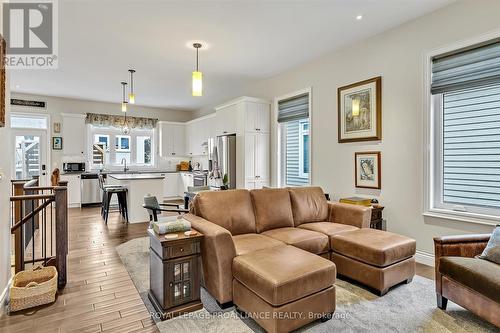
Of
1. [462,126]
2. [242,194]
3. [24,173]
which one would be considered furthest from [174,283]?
[24,173]

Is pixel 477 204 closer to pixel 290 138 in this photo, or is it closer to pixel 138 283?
pixel 290 138

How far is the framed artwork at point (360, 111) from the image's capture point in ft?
12.1

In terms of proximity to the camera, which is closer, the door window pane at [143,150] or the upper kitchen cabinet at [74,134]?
the upper kitchen cabinet at [74,134]

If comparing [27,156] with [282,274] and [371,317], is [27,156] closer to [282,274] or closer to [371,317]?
[282,274]

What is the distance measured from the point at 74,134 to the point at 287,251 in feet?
23.9

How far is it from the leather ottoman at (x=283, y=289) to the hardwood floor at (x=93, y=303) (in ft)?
2.48

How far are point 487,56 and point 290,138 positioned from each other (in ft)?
10.2

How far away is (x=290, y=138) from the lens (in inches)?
212

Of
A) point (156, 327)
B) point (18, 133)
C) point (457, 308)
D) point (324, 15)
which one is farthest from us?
point (18, 133)

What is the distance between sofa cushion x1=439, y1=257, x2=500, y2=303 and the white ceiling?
2.67m

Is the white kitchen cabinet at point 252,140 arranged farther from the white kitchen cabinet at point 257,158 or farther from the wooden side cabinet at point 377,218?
the wooden side cabinet at point 377,218

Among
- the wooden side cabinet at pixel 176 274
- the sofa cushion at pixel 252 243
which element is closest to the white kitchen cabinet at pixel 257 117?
the sofa cushion at pixel 252 243

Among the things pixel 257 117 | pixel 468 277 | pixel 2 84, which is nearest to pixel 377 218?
pixel 468 277

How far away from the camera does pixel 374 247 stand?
2516 millimetres
